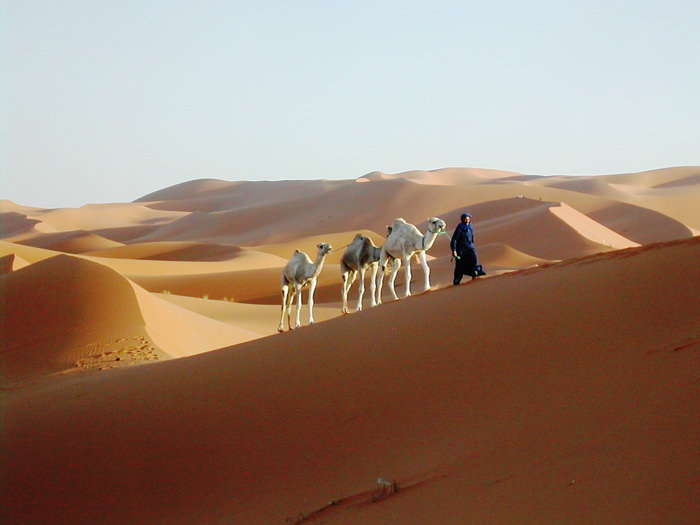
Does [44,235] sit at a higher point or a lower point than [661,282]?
lower

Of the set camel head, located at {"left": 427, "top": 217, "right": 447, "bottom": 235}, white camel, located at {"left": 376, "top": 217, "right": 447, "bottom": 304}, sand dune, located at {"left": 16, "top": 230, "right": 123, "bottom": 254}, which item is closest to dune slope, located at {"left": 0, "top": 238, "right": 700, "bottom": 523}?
camel head, located at {"left": 427, "top": 217, "right": 447, "bottom": 235}

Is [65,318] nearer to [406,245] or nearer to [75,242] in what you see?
[406,245]

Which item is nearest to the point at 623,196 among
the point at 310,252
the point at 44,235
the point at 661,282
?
the point at 310,252

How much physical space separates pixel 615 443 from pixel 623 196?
8353cm

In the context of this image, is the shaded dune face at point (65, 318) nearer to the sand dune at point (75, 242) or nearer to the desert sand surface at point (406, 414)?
the desert sand surface at point (406, 414)

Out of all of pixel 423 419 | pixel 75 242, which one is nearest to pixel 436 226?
pixel 423 419

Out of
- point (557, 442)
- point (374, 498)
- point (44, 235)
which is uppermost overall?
→ point (557, 442)

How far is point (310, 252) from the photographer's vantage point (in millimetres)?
56156

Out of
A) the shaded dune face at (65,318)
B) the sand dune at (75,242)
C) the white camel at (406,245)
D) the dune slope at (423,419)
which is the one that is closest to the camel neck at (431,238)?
the white camel at (406,245)

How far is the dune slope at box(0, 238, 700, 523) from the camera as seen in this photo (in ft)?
17.8

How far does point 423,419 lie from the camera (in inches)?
303

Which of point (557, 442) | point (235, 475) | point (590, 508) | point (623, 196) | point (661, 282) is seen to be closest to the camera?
point (590, 508)

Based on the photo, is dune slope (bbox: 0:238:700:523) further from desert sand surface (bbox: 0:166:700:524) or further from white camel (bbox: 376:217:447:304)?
white camel (bbox: 376:217:447:304)

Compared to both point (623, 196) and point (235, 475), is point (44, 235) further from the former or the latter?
point (235, 475)
